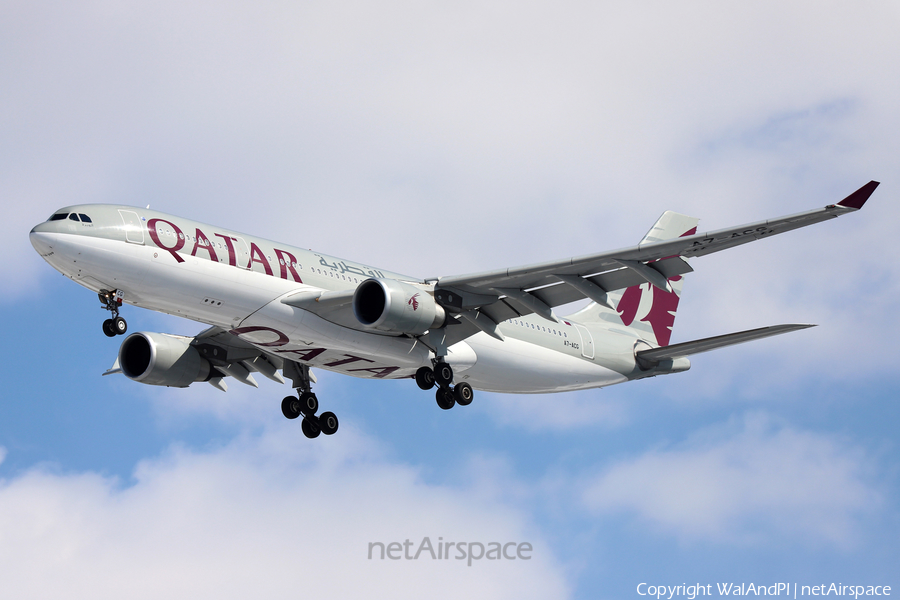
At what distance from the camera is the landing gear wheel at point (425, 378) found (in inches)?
1212

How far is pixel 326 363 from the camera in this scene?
1225 inches

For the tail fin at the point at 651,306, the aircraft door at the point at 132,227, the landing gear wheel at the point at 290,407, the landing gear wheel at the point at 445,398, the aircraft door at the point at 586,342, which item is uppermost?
the tail fin at the point at 651,306

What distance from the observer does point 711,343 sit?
101 ft

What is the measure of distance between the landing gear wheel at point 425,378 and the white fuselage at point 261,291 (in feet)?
1.09

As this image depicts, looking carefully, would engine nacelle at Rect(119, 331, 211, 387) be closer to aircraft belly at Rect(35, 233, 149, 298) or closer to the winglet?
aircraft belly at Rect(35, 233, 149, 298)

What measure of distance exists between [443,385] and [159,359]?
9.79m

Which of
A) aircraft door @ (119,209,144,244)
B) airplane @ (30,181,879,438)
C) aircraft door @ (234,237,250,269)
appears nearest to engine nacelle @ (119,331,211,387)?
airplane @ (30,181,879,438)

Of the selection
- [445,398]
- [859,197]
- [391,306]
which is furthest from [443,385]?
[859,197]

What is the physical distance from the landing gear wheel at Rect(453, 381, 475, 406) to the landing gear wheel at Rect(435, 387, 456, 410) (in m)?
0.16

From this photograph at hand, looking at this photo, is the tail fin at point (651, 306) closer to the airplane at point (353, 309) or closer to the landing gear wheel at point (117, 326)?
the airplane at point (353, 309)

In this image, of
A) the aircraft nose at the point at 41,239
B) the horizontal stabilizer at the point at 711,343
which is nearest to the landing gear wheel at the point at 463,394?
the horizontal stabilizer at the point at 711,343

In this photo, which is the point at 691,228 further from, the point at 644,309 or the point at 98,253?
the point at 98,253

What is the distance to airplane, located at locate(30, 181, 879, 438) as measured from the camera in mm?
25359

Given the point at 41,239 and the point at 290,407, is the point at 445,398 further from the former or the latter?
the point at 41,239
